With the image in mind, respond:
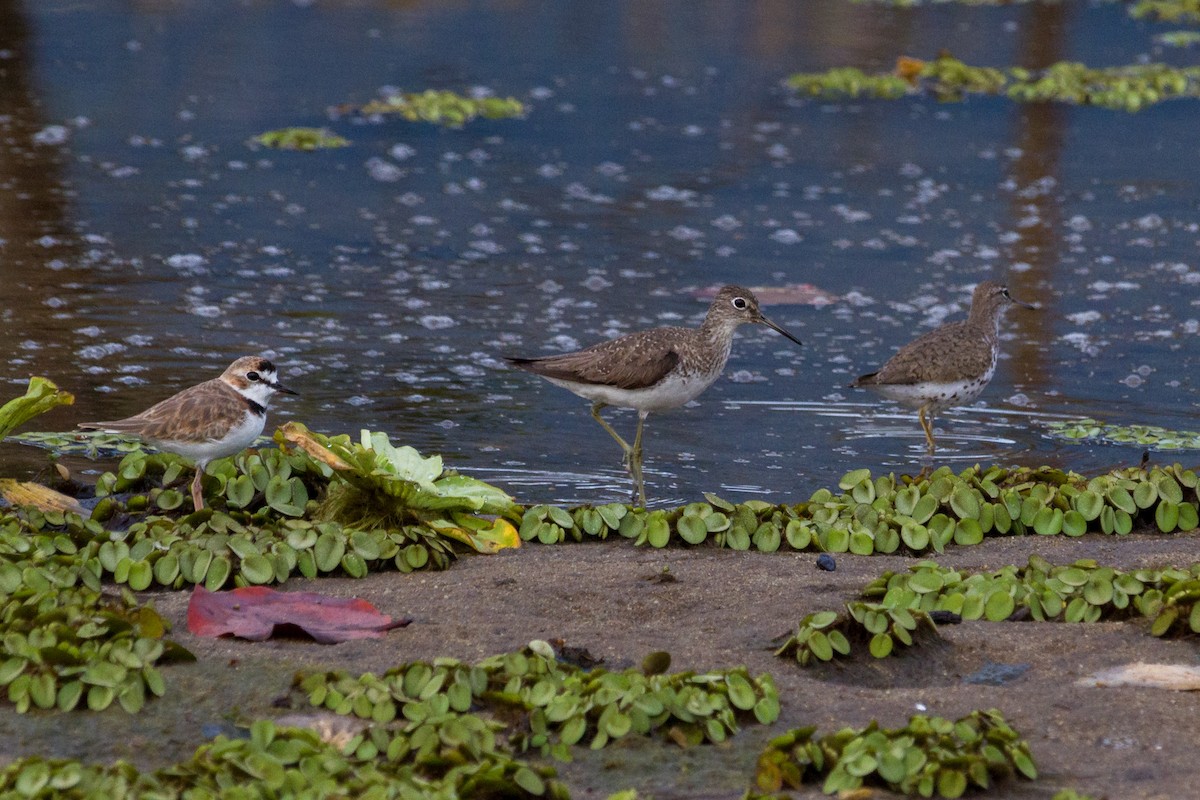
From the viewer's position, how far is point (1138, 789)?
159 inches

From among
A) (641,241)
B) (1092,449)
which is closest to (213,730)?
(1092,449)

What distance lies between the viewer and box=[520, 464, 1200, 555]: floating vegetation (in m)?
6.21

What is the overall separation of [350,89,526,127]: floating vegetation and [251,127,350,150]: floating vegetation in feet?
3.78

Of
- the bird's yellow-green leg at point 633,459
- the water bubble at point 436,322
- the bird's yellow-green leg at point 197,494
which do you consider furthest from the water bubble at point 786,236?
the bird's yellow-green leg at point 197,494

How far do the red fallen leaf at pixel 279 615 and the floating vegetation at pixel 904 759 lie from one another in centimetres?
153

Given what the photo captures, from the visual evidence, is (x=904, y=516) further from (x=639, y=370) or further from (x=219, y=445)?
(x=219, y=445)

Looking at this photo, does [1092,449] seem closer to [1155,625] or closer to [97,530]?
[1155,625]

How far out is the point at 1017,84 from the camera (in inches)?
707

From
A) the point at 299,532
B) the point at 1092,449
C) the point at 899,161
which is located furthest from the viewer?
the point at 899,161

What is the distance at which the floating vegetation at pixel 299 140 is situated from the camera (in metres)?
15.0

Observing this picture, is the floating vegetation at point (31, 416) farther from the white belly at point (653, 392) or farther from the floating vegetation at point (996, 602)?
the floating vegetation at point (996, 602)

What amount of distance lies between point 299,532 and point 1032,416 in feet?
16.7

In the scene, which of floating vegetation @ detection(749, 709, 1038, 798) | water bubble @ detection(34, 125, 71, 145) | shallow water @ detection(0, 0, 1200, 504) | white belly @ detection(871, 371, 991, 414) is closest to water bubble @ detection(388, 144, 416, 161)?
shallow water @ detection(0, 0, 1200, 504)

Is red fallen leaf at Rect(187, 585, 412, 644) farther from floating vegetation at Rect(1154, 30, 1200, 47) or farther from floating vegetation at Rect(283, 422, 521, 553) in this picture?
floating vegetation at Rect(1154, 30, 1200, 47)
